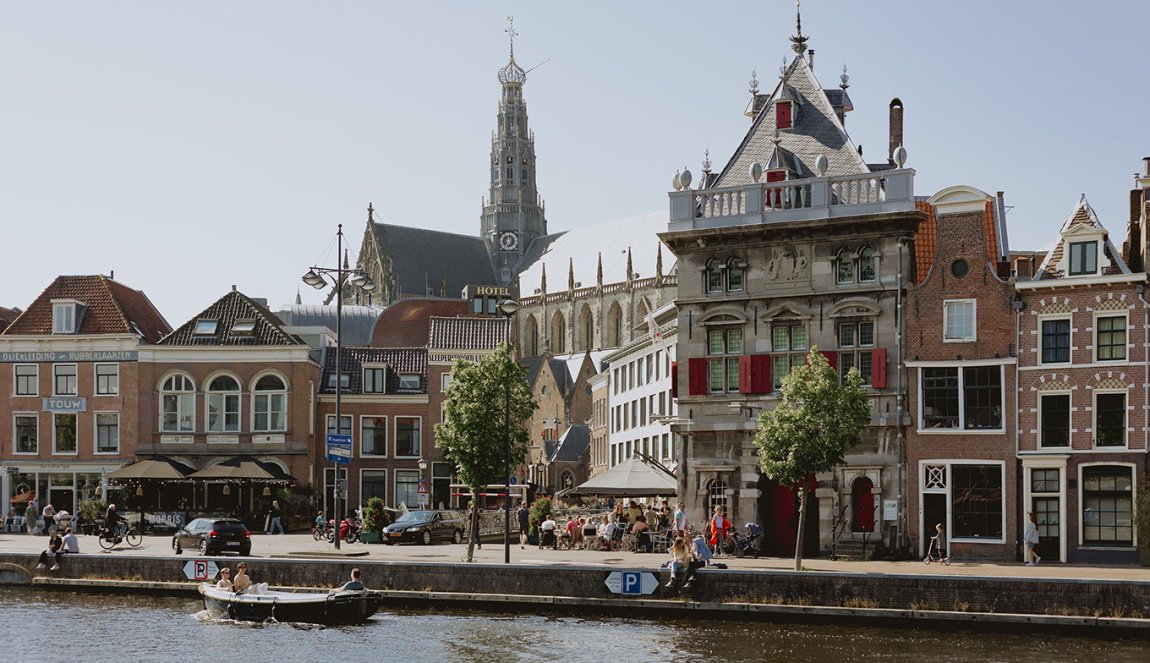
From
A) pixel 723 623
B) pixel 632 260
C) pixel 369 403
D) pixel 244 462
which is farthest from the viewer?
pixel 632 260

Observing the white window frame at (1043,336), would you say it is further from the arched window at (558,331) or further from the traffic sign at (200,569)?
the arched window at (558,331)

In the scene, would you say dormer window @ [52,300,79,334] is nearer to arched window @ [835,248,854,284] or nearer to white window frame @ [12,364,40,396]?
white window frame @ [12,364,40,396]

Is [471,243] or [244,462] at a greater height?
[471,243]

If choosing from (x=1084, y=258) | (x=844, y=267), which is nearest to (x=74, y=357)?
(x=844, y=267)

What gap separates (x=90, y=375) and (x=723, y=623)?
4336 cm

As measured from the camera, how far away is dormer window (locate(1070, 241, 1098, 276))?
46.9 m

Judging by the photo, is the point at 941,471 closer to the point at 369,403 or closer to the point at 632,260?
the point at 369,403

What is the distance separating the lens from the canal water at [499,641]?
34.7 meters

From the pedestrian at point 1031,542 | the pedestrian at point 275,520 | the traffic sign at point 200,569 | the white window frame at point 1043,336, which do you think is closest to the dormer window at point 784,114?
the white window frame at point 1043,336

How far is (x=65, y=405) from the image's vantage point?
73.1 m

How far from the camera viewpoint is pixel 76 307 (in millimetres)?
73688

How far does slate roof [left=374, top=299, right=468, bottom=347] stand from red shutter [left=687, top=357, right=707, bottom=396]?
72232 mm

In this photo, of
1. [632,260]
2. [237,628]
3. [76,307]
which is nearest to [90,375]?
[76,307]

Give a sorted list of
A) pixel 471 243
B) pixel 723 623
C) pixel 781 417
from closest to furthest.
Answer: pixel 723 623 → pixel 781 417 → pixel 471 243
